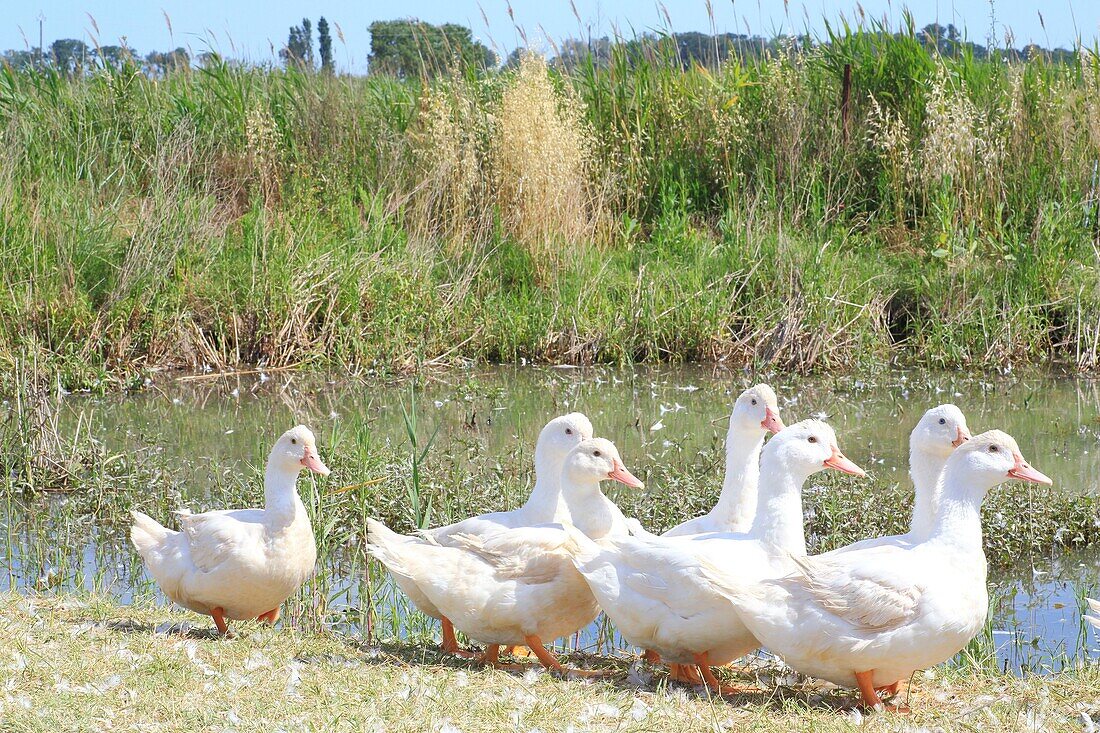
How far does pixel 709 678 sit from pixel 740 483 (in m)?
1.31

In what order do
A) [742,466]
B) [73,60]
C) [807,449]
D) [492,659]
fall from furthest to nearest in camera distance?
[73,60], [742,466], [492,659], [807,449]

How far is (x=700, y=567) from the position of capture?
484 centimetres

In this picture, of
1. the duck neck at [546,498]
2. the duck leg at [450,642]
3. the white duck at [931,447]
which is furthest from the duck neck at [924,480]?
the duck leg at [450,642]

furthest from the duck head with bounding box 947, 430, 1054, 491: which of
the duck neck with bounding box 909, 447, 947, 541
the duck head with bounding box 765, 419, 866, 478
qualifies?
the duck neck with bounding box 909, 447, 947, 541

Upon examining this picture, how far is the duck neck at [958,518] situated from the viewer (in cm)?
480

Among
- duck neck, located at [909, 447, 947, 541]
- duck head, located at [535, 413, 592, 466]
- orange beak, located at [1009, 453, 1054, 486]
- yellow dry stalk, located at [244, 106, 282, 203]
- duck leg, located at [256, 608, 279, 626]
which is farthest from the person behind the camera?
yellow dry stalk, located at [244, 106, 282, 203]

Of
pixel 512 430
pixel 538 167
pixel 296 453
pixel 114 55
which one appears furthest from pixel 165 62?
pixel 296 453

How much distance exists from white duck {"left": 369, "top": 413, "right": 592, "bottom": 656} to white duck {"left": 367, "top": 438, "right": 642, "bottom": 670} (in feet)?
0.45

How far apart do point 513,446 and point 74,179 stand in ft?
21.3

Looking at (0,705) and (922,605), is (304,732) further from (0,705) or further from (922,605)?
(922,605)

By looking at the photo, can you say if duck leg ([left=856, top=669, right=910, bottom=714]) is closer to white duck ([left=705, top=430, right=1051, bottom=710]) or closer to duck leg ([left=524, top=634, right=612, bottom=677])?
white duck ([left=705, top=430, right=1051, bottom=710])

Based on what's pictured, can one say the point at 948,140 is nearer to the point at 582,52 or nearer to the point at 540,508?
the point at 582,52

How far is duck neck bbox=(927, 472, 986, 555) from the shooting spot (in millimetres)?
4805

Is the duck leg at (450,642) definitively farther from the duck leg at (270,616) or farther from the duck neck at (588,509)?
the duck leg at (270,616)
